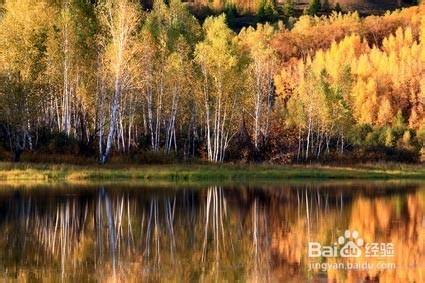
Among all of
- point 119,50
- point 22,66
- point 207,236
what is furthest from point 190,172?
point 207,236

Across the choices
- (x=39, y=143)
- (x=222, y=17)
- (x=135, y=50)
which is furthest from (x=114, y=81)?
(x=222, y=17)

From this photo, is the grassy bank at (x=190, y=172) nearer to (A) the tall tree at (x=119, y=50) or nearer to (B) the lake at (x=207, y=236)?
(A) the tall tree at (x=119, y=50)

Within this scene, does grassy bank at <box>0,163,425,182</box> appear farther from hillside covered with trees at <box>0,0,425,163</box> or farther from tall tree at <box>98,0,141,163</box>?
tall tree at <box>98,0,141,163</box>

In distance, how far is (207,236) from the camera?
22484 millimetres

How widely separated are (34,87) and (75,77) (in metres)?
6.20

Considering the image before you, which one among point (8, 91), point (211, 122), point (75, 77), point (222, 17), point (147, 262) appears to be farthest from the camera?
point (211, 122)

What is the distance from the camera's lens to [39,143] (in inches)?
2058

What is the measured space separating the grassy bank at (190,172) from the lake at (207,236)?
5.99 meters

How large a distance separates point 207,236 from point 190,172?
26.8m

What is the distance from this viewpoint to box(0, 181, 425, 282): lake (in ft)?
54.1

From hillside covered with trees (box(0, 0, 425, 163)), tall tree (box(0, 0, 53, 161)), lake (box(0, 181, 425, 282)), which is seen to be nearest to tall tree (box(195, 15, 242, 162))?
hillside covered with trees (box(0, 0, 425, 163))

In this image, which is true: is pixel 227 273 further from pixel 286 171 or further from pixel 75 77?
pixel 75 77

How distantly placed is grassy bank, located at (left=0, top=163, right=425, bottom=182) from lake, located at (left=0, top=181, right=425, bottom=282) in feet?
19.6

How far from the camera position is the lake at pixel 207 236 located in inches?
649
